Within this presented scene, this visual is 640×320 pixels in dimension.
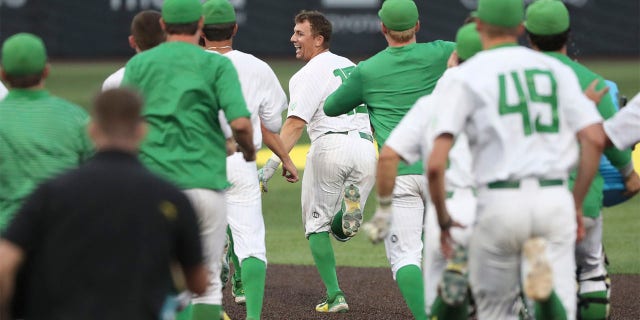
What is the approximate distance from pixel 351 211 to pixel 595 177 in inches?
128

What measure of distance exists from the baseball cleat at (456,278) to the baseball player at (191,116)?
1.52 meters

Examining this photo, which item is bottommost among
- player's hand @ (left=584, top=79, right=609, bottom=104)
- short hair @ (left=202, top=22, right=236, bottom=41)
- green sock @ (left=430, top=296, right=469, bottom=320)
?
green sock @ (left=430, top=296, right=469, bottom=320)

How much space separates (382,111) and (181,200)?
422cm

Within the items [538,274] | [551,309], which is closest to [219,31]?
[551,309]

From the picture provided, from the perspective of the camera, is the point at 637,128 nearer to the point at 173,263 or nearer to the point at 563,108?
the point at 563,108

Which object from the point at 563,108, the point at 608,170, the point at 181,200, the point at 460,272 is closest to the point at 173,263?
the point at 181,200

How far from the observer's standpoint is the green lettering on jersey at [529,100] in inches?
227

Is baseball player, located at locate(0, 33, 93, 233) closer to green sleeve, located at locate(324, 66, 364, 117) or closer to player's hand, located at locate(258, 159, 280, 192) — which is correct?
green sleeve, located at locate(324, 66, 364, 117)

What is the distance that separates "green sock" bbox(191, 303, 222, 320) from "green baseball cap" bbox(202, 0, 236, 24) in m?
2.16

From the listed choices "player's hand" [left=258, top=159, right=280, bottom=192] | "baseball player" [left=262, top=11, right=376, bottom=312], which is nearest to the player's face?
"baseball player" [left=262, top=11, right=376, bottom=312]

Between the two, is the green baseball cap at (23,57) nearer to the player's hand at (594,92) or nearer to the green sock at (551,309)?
the green sock at (551,309)

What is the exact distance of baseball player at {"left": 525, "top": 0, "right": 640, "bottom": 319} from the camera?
7.03m

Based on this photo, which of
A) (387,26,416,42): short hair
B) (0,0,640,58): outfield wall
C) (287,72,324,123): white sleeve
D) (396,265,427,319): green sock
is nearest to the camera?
(396,265,427,319): green sock

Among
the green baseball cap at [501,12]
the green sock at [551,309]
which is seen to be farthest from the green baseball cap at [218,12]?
the green sock at [551,309]
